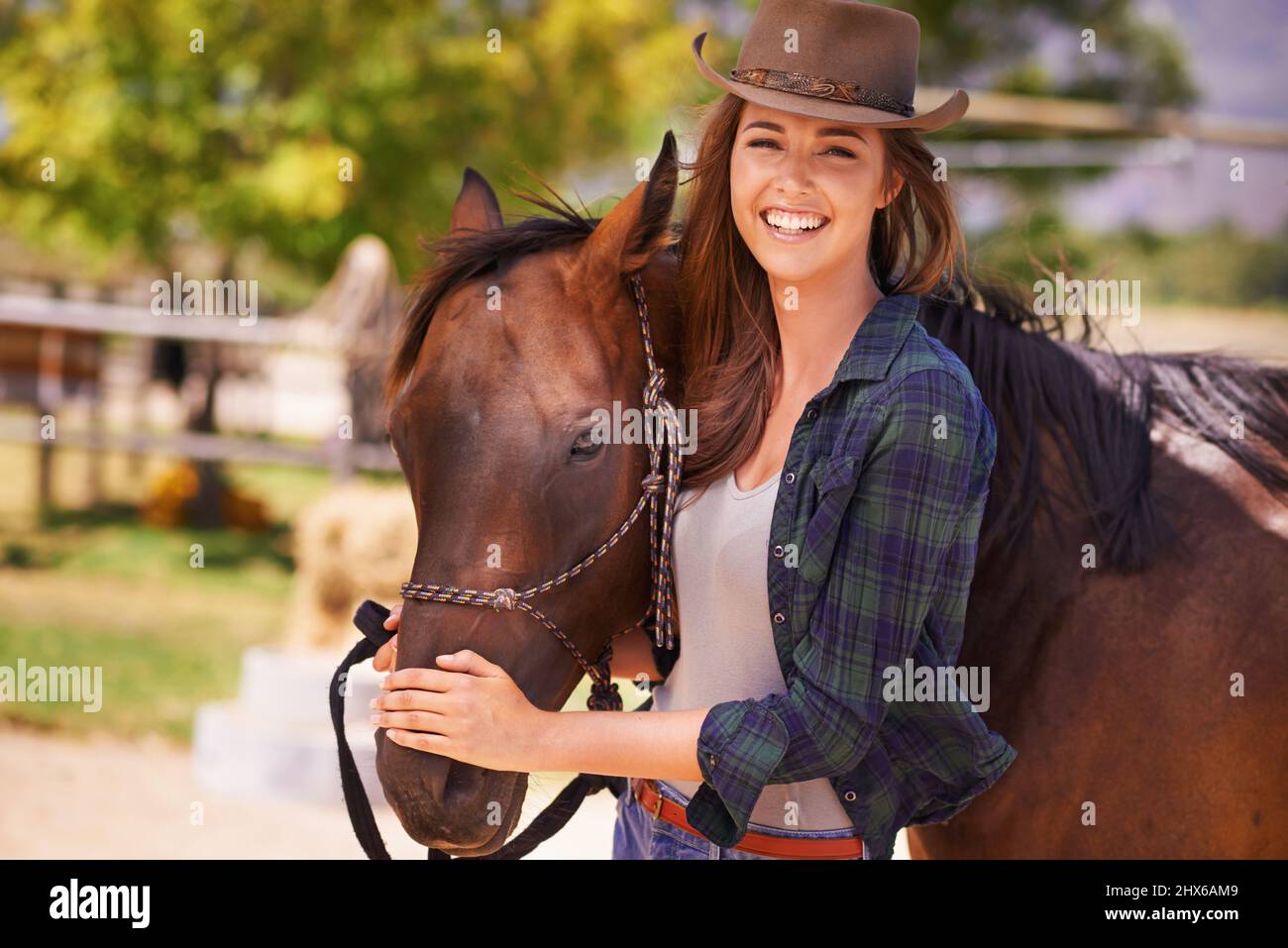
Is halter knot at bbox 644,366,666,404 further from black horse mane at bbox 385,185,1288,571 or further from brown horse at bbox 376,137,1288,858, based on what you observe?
black horse mane at bbox 385,185,1288,571

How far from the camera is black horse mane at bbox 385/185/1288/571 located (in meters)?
2.09

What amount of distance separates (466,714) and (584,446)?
455 millimetres

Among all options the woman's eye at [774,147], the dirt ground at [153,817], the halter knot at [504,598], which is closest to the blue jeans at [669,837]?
the halter knot at [504,598]

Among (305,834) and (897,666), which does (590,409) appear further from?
(305,834)

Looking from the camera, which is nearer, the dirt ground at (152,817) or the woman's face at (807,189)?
the woman's face at (807,189)

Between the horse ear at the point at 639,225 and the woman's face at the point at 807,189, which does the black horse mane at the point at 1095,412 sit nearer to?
the woman's face at the point at 807,189

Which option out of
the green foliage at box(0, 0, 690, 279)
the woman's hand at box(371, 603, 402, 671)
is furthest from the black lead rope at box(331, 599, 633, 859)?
the green foliage at box(0, 0, 690, 279)

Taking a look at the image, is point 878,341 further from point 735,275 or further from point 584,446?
point 584,446

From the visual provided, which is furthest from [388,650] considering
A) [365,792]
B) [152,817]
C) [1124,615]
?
[152,817]

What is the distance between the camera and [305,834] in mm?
5734

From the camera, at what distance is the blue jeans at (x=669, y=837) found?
196 cm

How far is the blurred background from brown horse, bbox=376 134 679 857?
0.61 m

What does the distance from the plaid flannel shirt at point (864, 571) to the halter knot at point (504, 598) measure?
35 cm

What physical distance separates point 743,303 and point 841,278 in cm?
19
